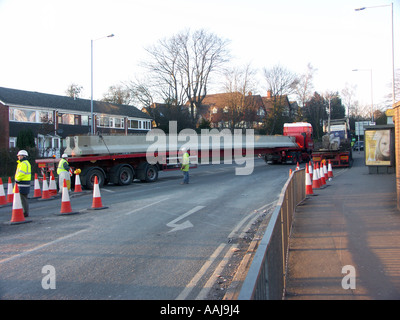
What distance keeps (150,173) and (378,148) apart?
12405 millimetres

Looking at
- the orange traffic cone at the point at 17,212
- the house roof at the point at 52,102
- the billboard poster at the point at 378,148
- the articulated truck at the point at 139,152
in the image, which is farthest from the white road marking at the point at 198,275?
the house roof at the point at 52,102

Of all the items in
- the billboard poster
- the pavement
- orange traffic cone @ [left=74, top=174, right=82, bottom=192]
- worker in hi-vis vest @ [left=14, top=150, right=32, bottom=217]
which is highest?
the billboard poster

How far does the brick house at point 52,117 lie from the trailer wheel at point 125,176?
13141mm

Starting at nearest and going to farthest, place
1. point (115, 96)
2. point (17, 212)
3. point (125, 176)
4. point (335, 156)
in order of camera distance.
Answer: point (17, 212) → point (125, 176) → point (335, 156) → point (115, 96)

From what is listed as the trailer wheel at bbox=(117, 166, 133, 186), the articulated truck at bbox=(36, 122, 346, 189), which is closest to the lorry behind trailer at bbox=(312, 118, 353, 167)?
the articulated truck at bbox=(36, 122, 346, 189)

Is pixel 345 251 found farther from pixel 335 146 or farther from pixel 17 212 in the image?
pixel 335 146

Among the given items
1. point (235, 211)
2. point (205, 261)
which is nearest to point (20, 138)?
point (235, 211)

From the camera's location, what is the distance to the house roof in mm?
38812

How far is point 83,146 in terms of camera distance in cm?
1619

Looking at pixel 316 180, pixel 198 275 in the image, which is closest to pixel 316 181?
pixel 316 180

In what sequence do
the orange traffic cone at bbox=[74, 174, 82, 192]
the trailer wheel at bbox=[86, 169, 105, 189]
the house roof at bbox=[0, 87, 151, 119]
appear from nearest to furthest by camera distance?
the orange traffic cone at bbox=[74, 174, 82, 192] < the trailer wheel at bbox=[86, 169, 105, 189] < the house roof at bbox=[0, 87, 151, 119]

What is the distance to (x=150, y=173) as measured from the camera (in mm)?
18922

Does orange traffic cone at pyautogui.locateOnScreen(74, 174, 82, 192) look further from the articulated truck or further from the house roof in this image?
the house roof
